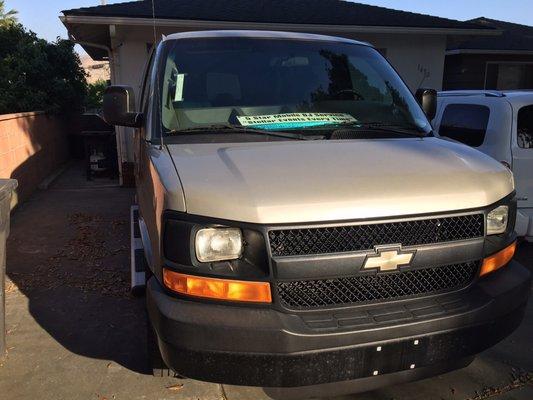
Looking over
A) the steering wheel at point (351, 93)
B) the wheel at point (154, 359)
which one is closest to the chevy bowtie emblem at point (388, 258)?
the wheel at point (154, 359)

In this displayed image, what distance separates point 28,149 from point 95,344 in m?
6.62

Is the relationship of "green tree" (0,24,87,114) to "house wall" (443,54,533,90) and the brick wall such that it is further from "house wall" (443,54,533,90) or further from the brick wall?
"house wall" (443,54,533,90)

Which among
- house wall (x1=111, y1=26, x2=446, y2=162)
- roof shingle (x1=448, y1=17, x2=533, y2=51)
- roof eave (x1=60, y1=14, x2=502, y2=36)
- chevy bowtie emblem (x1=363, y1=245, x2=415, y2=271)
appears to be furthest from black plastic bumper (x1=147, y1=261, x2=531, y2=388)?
roof shingle (x1=448, y1=17, x2=533, y2=51)

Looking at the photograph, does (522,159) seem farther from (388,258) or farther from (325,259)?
(325,259)

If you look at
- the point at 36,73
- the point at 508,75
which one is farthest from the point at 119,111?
the point at 508,75

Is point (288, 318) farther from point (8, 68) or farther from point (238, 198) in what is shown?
point (8, 68)

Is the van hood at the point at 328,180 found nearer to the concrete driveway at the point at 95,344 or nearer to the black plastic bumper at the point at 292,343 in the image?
the black plastic bumper at the point at 292,343

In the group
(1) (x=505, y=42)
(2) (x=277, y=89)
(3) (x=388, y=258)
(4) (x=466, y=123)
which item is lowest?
(3) (x=388, y=258)

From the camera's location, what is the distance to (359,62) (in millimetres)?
3570

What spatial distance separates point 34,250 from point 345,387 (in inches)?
183

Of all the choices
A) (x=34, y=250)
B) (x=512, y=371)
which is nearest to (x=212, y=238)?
(x=512, y=371)

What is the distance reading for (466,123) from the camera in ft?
17.7

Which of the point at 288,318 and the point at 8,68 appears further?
the point at 8,68

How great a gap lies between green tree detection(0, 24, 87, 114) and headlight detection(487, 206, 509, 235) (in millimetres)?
11005
